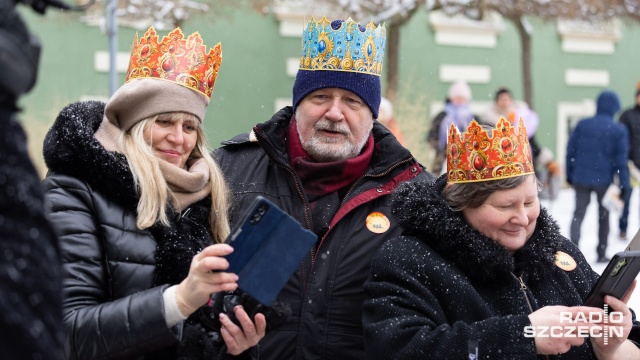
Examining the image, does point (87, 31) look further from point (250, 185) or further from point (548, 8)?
point (250, 185)

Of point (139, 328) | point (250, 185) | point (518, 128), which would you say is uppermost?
point (518, 128)

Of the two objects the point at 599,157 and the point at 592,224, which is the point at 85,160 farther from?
the point at 592,224

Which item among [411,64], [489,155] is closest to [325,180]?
[489,155]

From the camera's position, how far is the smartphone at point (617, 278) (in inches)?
106

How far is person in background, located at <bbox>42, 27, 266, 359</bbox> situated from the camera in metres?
2.43

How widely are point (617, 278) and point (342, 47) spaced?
4.30ft

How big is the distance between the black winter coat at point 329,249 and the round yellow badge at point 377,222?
1cm

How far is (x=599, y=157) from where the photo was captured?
391 inches

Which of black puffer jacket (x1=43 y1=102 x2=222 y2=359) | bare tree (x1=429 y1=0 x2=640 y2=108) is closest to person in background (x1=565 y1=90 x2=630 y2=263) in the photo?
bare tree (x1=429 y1=0 x2=640 y2=108)

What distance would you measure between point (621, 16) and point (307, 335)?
14711 millimetres

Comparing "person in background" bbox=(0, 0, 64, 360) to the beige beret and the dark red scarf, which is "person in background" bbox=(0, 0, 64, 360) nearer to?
the beige beret

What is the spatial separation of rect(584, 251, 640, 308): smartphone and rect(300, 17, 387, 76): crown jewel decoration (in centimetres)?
116

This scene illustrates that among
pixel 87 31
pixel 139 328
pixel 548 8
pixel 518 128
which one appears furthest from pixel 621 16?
pixel 139 328

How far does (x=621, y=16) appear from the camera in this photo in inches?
645
